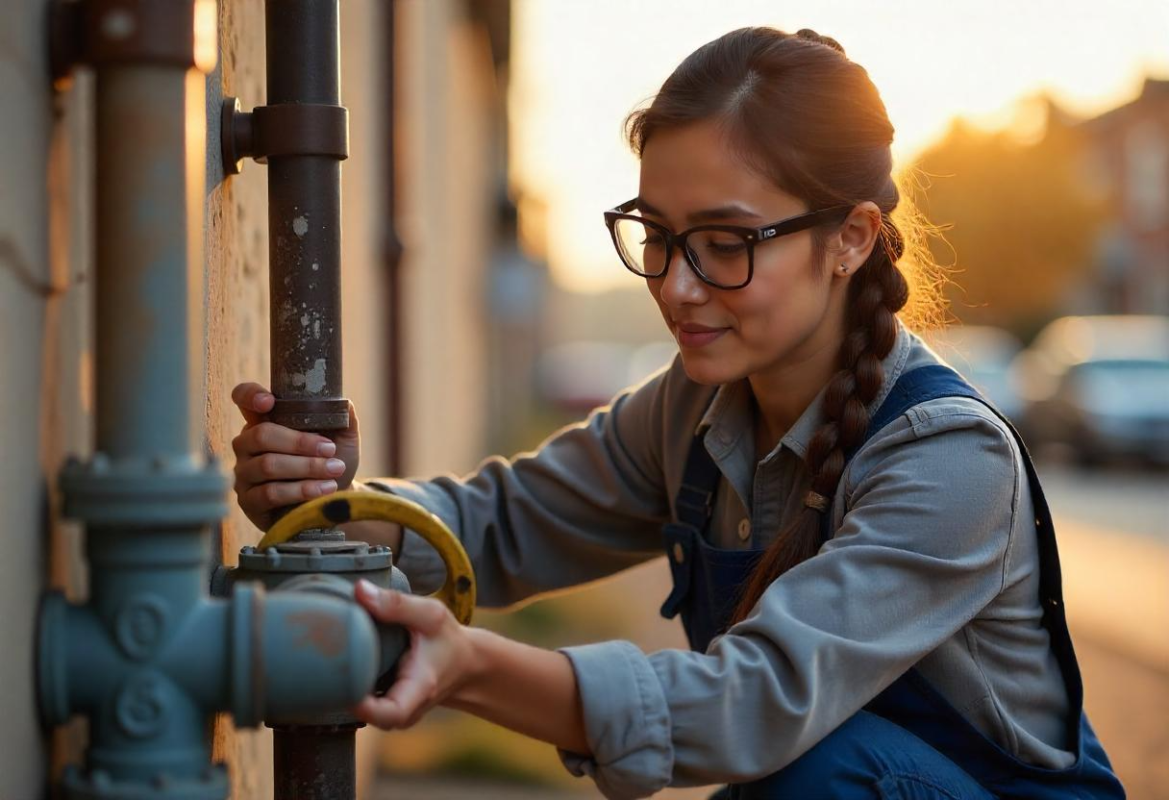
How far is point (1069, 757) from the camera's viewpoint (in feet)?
6.70

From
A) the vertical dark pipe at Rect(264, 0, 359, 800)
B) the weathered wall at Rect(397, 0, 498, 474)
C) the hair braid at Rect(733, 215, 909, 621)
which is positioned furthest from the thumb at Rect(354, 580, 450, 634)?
the weathered wall at Rect(397, 0, 498, 474)

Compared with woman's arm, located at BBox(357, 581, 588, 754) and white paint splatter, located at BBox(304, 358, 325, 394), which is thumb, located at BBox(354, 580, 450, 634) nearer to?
woman's arm, located at BBox(357, 581, 588, 754)

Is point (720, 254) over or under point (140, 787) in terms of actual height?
over

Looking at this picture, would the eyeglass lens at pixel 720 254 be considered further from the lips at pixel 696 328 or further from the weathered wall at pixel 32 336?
the weathered wall at pixel 32 336

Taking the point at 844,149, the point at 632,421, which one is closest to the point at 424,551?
the point at 632,421

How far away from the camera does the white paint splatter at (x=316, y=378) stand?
179 cm

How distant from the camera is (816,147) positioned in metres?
2.07

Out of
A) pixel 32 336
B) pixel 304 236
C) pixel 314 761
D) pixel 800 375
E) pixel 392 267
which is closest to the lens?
pixel 32 336

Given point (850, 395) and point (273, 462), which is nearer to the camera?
point (273, 462)

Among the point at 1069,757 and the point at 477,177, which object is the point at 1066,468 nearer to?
the point at 477,177

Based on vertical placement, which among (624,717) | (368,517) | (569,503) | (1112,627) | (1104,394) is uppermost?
(368,517)

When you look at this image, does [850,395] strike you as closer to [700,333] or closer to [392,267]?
[700,333]

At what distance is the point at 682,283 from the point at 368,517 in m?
0.67

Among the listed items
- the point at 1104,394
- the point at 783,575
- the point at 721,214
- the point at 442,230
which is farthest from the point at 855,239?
the point at 1104,394
